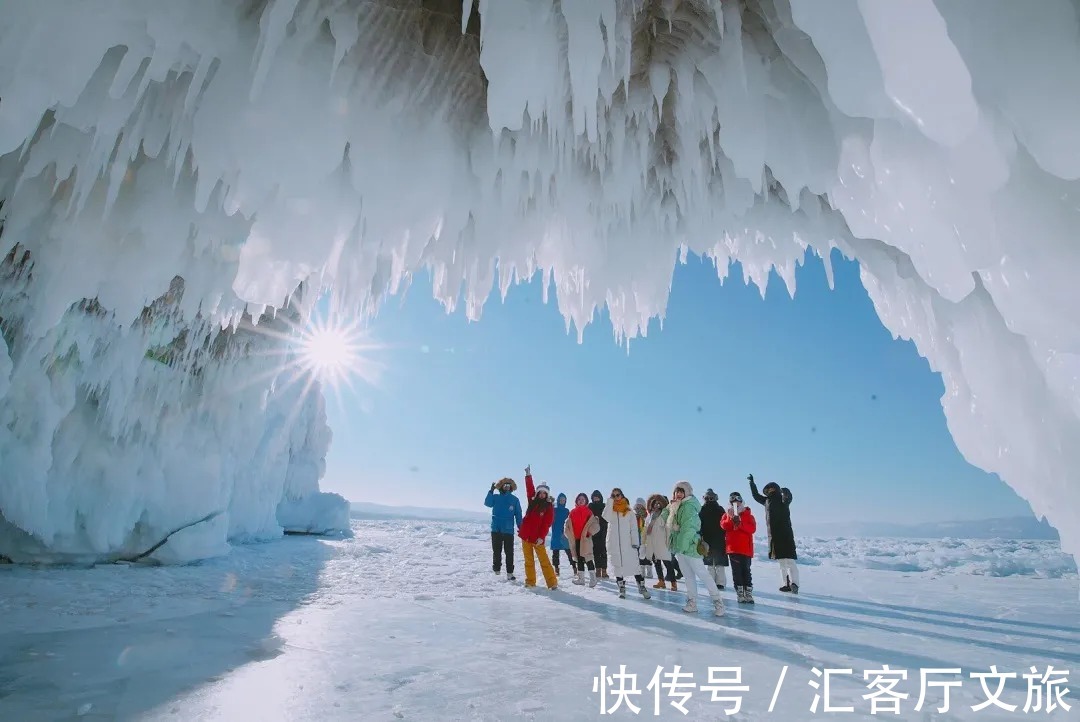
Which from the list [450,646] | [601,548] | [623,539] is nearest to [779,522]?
[623,539]

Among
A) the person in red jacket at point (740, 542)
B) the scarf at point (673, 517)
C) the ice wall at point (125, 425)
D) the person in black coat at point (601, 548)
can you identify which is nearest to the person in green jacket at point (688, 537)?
the scarf at point (673, 517)

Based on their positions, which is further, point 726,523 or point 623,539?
point 623,539

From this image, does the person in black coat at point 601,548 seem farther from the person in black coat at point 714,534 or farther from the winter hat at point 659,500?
the person in black coat at point 714,534

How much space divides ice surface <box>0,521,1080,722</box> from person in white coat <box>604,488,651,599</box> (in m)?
0.49

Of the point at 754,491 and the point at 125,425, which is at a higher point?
the point at 125,425

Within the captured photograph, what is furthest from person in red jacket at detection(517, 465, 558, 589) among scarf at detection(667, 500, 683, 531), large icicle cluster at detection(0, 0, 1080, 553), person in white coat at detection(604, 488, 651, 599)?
large icicle cluster at detection(0, 0, 1080, 553)

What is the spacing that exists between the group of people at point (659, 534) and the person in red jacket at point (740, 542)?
0.01 meters

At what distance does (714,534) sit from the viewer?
7.00 meters

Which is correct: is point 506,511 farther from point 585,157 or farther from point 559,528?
point 585,157

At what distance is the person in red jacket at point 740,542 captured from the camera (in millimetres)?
6520

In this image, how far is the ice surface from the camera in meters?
2.80

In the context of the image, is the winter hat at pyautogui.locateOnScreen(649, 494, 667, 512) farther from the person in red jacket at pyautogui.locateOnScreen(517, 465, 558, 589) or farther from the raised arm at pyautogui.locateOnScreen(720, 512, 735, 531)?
the person in red jacket at pyautogui.locateOnScreen(517, 465, 558, 589)

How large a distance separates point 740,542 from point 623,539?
1572 mm

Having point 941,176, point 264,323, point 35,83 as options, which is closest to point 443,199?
point 35,83
